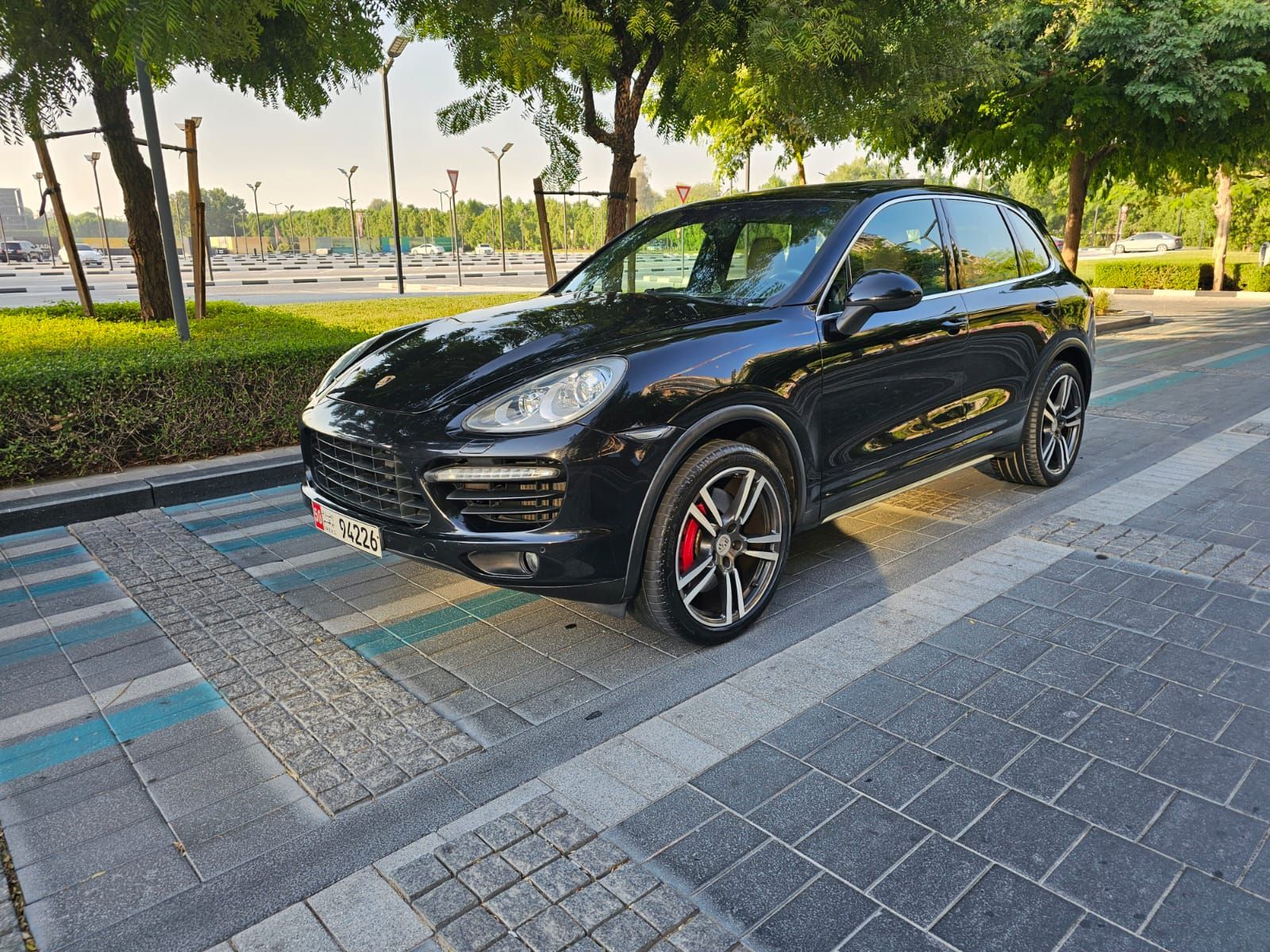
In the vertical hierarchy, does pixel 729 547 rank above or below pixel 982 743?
above

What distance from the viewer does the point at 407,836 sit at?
2.45 meters

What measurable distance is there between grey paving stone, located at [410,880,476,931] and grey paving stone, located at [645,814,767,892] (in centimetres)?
48

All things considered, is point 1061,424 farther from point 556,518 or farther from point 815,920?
→ point 815,920

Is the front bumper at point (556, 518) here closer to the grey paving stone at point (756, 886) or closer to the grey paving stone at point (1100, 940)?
the grey paving stone at point (756, 886)

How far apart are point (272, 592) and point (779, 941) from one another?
2.97m

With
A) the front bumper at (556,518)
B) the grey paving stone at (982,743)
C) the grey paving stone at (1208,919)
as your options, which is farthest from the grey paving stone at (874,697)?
the grey paving stone at (1208,919)

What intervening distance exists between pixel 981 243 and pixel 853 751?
3272 millimetres

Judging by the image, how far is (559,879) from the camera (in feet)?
7.39

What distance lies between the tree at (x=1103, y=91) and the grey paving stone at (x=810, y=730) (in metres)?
8.93

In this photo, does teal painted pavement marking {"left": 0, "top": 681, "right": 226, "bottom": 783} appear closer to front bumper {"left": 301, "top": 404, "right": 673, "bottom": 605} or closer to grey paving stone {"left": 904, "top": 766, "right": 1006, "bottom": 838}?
front bumper {"left": 301, "top": 404, "right": 673, "bottom": 605}

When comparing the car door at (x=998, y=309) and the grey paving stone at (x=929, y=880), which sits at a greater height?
the car door at (x=998, y=309)

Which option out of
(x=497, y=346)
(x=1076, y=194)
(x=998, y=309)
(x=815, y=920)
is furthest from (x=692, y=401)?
(x=1076, y=194)

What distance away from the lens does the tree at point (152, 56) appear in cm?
476

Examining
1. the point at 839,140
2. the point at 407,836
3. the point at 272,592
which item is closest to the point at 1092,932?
the point at 407,836
